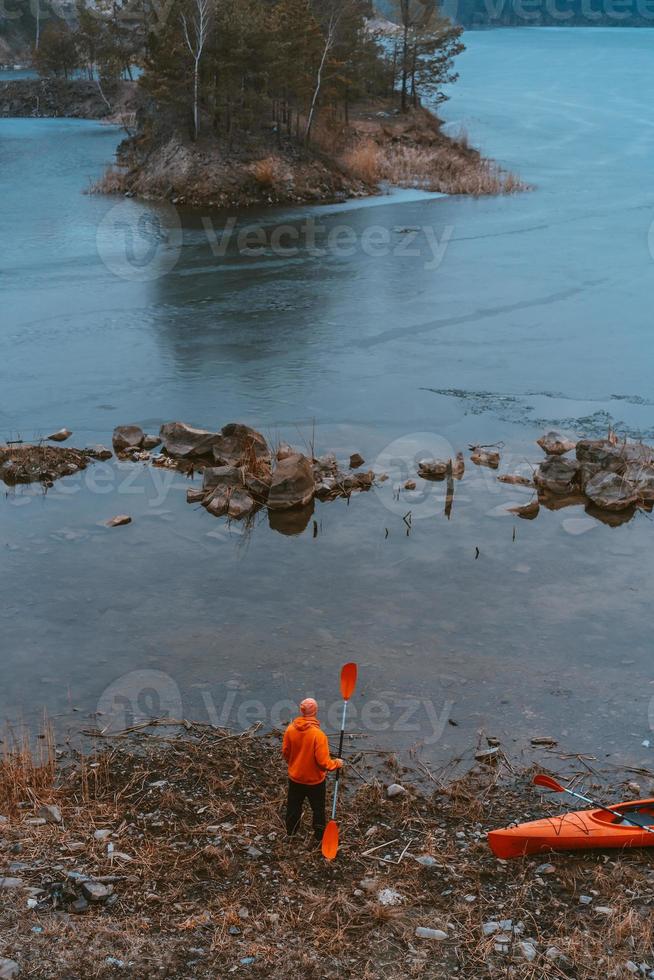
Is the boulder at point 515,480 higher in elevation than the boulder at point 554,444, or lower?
lower

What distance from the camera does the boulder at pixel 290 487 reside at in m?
16.2

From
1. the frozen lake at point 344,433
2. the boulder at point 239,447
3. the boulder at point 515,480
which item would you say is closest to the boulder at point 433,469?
the frozen lake at point 344,433

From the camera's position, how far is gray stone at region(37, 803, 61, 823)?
9.09 meters

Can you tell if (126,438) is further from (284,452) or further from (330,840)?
(330,840)

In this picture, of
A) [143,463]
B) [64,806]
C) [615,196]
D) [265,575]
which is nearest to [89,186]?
[615,196]

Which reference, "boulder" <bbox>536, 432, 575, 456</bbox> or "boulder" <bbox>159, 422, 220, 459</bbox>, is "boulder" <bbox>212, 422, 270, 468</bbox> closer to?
"boulder" <bbox>159, 422, 220, 459</bbox>

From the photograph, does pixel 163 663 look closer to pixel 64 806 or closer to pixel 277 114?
pixel 64 806

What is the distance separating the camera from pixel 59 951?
7.32m

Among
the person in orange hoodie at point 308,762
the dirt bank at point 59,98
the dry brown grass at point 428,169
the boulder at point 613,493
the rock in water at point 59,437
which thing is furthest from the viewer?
the dirt bank at point 59,98

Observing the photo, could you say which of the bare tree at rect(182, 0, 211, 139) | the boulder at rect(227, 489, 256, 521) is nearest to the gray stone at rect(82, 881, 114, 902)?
the boulder at rect(227, 489, 256, 521)

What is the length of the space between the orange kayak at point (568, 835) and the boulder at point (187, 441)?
33.2 ft

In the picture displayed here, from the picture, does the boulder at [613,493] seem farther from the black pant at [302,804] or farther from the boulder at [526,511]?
the black pant at [302,804]

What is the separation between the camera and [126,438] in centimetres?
1823

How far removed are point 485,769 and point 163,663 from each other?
387 cm
